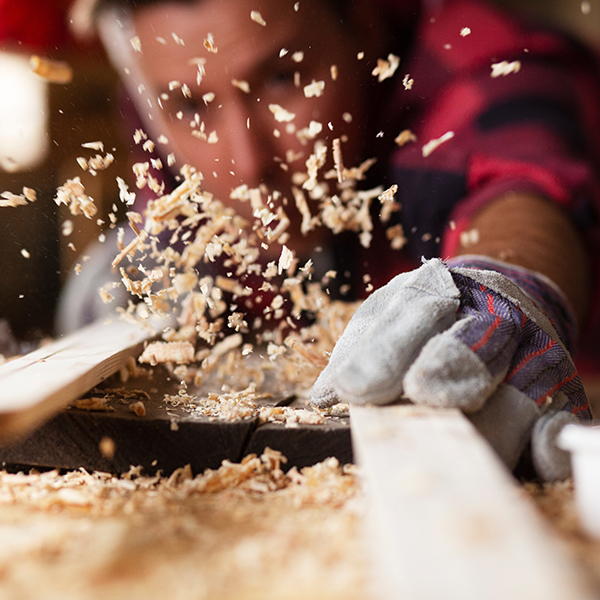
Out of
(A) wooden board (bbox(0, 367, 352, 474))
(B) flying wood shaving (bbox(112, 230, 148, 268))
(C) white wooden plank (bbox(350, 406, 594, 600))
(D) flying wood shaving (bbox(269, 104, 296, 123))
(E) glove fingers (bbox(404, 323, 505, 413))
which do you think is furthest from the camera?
(D) flying wood shaving (bbox(269, 104, 296, 123))

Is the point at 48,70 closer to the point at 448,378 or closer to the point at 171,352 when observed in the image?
the point at 171,352

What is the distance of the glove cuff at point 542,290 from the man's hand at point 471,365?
0.28m

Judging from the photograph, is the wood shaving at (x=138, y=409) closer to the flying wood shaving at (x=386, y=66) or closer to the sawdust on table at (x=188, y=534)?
the sawdust on table at (x=188, y=534)

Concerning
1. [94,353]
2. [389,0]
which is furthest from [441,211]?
[94,353]

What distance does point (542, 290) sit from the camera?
3.75ft

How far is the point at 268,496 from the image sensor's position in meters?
0.72

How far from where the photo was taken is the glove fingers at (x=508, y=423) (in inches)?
27.8

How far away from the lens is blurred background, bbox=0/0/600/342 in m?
1.04

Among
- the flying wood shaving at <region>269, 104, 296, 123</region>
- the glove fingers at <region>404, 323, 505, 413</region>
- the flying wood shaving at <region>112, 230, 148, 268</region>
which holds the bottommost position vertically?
the glove fingers at <region>404, 323, 505, 413</region>

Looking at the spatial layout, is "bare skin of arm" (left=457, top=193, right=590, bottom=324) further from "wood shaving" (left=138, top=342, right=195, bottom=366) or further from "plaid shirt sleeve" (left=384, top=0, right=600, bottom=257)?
"wood shaving" (left=138, top=342, right=195, bottom=366)

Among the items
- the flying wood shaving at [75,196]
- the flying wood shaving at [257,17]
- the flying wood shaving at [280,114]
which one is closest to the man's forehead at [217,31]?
the flying wood shaving at [257,17]

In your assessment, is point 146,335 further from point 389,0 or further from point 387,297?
point 389,0

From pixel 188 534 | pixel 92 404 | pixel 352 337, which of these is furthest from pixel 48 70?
pixel 188 534

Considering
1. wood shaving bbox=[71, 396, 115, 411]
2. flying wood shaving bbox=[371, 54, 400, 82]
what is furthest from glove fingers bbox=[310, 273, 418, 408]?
flying wood shaving bbox=[371, 54, 400, 82]
